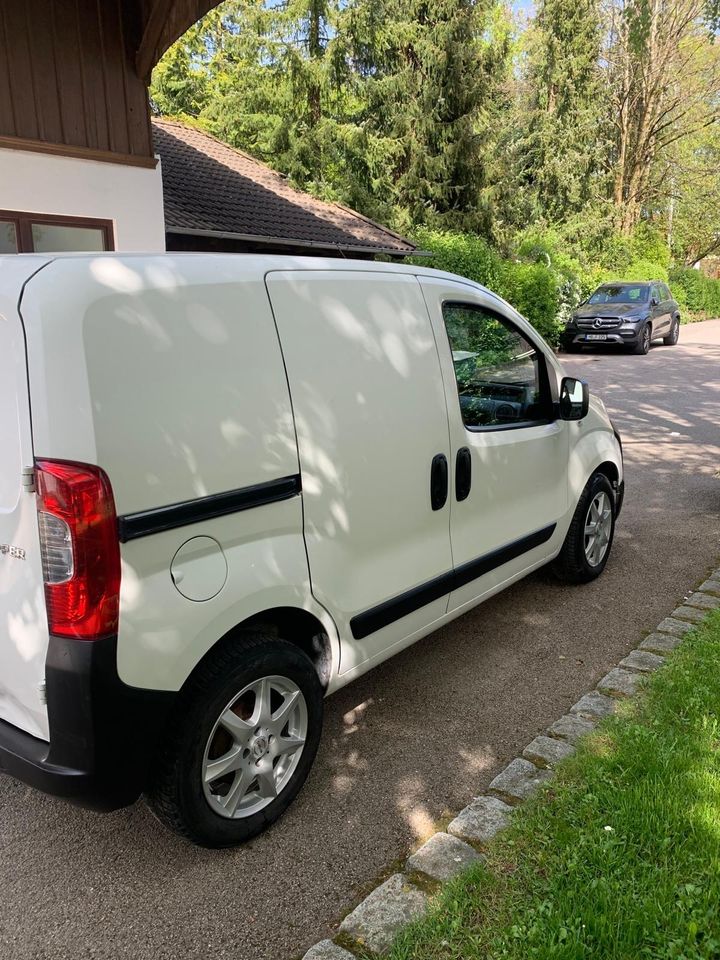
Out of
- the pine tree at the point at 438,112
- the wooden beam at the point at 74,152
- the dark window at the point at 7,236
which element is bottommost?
the dark window at the point at 7,236

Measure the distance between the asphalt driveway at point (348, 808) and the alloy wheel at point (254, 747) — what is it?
0.18 metres

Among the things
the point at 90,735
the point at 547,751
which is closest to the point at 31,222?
the point at 90,735

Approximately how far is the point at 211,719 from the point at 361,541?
0.92 m

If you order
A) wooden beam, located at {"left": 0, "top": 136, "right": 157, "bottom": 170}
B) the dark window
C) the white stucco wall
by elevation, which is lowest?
the dark window

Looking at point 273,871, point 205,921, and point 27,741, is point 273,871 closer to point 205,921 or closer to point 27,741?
point 205,921

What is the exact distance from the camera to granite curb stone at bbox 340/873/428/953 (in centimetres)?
227

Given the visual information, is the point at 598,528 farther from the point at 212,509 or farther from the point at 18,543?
the point at 18,543

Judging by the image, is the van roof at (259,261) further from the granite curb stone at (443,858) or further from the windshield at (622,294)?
the windshield at (622,294)

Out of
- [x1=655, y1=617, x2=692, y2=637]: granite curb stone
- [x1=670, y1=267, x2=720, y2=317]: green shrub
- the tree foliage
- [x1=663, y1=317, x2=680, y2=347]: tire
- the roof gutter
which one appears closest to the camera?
[x1=655, y1=617, x2=692, y2=637]: granite curb stone

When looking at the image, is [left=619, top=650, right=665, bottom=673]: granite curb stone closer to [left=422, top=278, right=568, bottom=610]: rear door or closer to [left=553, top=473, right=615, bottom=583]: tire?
[left=422, top=278, right=568, bottom=610]: rear door

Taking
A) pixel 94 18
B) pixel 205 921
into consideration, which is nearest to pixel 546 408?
pixel 205 921

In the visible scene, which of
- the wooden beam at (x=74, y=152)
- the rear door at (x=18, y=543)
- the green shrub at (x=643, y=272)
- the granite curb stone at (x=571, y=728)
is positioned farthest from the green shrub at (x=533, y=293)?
the rear door at (x=18, y=543)

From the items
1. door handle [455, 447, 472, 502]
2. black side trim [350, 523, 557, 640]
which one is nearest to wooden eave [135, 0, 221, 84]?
door handle [455, 447, 472, 502]

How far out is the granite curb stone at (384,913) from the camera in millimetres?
2273
